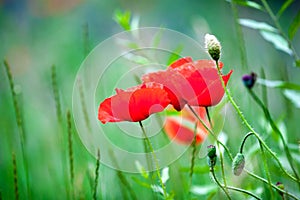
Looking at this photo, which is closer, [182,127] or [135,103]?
[135,103]

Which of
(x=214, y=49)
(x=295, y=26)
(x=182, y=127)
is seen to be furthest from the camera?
(x=182, y=127)

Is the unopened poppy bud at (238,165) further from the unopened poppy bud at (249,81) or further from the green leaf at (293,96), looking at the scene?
the green leaf at (293,96)

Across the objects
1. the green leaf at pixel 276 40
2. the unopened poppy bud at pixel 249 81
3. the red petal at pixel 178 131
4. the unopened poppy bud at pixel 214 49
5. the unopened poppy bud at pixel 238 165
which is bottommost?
the unopened poppy bud at pixel 238 165

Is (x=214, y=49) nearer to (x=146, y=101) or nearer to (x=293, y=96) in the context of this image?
(x=146, y=101)

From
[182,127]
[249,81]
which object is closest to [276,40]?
[182,127]

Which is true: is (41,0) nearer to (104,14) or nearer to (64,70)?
(104,14)

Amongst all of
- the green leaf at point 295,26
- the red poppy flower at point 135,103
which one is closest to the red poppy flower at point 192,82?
the red poppy flower at point 135,103

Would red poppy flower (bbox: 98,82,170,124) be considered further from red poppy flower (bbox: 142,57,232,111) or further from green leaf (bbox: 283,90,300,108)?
green leaf (bbox: 283,90,300,108)

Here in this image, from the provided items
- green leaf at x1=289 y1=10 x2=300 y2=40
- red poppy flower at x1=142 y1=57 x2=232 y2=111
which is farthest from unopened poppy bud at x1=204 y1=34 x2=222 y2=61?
green leaf at x1=289 y1=10 x2=300 y2=40
